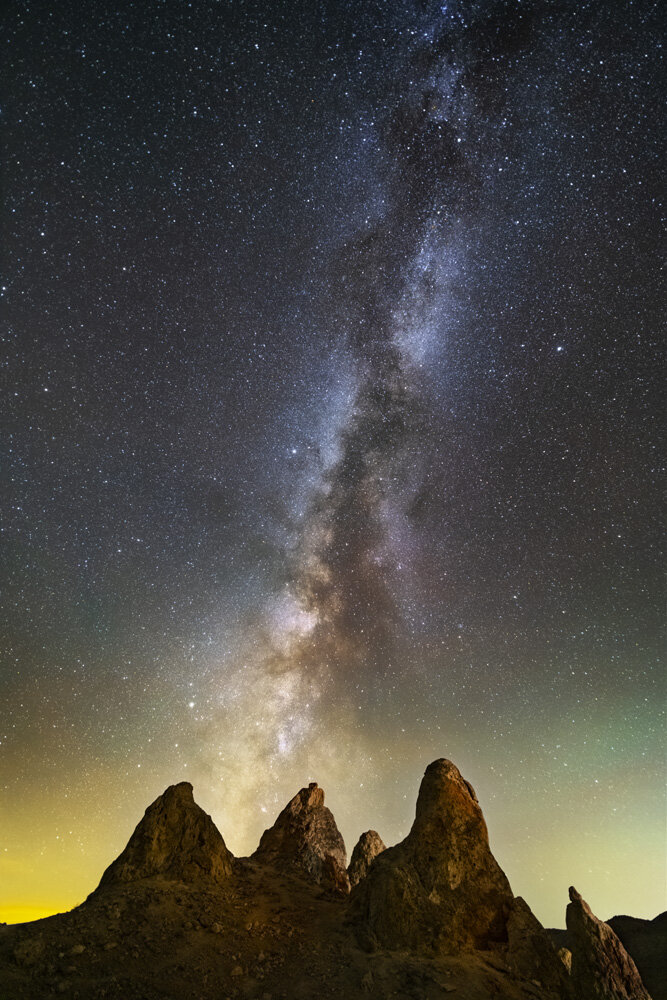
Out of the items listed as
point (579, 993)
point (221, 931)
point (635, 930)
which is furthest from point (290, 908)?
point (635, 930)

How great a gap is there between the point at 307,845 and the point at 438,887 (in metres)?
10.5

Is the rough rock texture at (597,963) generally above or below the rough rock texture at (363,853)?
below

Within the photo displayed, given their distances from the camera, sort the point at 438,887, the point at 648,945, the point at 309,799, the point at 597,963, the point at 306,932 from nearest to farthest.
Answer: the point at 597,963
the point at 306,932
the point at 438,887
the point at 309,799
the point at 648,945

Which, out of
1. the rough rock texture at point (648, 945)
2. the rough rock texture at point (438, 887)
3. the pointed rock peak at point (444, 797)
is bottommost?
the rough rock texture at point (648, 945)

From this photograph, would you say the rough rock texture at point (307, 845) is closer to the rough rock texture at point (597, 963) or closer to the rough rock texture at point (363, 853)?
the rough rock texture at point (363, 853)

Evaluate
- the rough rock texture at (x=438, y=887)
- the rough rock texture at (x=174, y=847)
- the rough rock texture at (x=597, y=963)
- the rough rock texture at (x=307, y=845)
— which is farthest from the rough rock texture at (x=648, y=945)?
the rough rock texture at (x=174, y=847)

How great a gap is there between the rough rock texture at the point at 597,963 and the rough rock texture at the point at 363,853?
15.4 metres

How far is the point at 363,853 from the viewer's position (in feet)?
103

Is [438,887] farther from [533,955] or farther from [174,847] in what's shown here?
[174,847]

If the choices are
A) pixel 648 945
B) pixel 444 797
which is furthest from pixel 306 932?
pixel 648 945

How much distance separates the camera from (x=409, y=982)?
52.0 feet

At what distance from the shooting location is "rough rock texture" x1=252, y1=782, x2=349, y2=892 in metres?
26.9

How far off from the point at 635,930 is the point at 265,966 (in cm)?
3879

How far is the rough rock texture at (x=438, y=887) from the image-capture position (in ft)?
59.8
